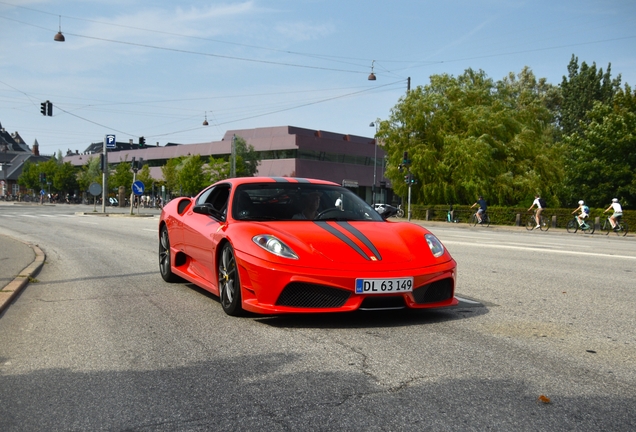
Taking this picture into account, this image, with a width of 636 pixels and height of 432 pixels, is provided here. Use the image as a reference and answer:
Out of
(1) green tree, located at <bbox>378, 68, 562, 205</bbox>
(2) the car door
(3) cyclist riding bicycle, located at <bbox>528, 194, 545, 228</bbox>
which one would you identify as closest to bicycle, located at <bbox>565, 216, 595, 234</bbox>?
(3) cyclist riding bicycle, located at <bbox>528, 194, 545, 228</bbox>

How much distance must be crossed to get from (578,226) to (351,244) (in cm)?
2798

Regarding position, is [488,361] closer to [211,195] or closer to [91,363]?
[91,363]

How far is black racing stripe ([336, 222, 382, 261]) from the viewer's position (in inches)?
220

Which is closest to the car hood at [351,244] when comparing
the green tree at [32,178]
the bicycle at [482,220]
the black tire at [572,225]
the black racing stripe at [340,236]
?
the black racing stripe at [340,236]

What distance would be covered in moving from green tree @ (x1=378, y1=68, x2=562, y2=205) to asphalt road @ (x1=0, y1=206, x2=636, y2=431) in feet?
121

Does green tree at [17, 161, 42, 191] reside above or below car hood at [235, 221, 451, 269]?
above

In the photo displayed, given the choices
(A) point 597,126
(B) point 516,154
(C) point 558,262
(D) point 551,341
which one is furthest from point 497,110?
(D) point 551,341

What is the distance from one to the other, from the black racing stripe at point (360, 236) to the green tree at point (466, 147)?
3748cm

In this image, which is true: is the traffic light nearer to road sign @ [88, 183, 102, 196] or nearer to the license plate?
road sign @ [88, 183, 102, 196]

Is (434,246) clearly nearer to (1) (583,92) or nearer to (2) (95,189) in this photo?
(2) (95,189)

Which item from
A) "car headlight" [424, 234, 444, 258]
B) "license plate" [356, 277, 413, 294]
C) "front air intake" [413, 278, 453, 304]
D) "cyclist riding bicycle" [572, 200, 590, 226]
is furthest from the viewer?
"cyclist riding bicycle" [572, 200, 590, 226]

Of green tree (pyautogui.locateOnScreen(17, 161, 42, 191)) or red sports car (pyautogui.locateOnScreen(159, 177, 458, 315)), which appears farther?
green tree (pyautogui.locateOnScreen(17, 161, 42, 191))

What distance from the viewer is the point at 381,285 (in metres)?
5.31

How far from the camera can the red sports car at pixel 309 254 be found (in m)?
5.32
